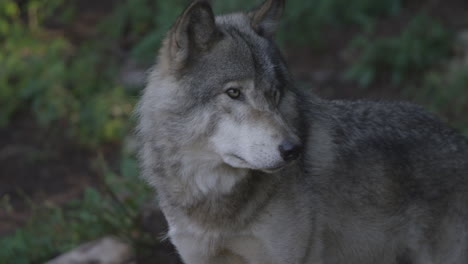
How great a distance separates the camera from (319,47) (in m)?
10.1

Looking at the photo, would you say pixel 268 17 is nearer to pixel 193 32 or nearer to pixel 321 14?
pixel 193 32

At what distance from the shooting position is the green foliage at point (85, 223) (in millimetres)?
5938

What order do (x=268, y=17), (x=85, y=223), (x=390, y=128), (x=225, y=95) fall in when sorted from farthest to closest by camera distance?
(x=85, y=223), (x=390, y=128), (x=268, y=17), (x=225, y=95)

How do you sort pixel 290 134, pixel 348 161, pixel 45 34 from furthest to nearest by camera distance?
pixel 45 34, pixel 348 161, pixel 290 134

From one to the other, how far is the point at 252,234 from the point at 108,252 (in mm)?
2071

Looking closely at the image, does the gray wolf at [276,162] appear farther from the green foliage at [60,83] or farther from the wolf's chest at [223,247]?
the green foliage at [60,83]

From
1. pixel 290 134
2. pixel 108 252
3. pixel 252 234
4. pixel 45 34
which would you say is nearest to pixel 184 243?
pixel 252 234

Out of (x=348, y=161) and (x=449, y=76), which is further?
(x=449, y=76)

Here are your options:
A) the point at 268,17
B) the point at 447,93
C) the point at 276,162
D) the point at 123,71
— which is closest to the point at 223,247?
the point at 276,162

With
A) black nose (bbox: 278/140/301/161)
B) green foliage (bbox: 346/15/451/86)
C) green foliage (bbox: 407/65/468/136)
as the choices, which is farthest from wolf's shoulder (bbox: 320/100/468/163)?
green foliage (bbox: 346/15/451/86)

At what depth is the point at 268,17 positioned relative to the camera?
4.33m

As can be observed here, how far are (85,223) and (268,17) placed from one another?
9.99ft

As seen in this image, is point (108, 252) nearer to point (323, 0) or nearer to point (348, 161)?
point (348, 161)

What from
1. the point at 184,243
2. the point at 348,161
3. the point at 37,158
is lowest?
the point at 37,158
